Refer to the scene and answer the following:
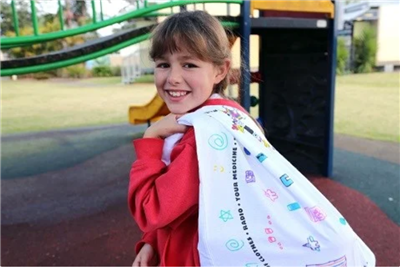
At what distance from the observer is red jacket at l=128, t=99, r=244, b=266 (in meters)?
0.88

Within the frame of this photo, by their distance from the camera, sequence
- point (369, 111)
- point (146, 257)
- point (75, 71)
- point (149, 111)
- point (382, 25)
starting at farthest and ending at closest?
point (382, 25) < point (75, 71) < point (369, 111) < point (149, 111) < point (146, 257)

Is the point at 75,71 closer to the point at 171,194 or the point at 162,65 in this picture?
the point at 162,65

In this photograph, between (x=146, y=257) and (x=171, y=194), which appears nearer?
(x=171, y=194)

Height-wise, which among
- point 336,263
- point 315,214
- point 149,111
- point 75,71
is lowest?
point 75,71

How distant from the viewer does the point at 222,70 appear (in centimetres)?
102

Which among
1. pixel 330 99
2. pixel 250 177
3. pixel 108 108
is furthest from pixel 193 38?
pixel 108 108

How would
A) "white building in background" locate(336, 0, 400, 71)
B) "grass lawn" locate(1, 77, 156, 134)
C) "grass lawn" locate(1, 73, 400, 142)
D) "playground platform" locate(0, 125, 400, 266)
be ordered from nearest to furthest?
"playground platform" locate(0, 125, 400, 266)
"grass lawn" locate(1, 73, 400, 142)
"grass lawn" locate(1, 77, 156, 134)
"white building in background" locate(336, 0, 400, 71)

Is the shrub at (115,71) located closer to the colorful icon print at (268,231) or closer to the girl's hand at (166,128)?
the girl's hand at (166,128)

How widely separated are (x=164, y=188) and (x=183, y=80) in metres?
0.25

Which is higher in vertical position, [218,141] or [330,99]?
[218,141]

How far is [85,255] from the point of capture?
250 centimetres

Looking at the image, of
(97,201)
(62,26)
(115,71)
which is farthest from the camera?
(115,71)

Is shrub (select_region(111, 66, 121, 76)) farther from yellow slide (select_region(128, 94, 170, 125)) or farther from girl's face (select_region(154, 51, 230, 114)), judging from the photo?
girl's face (select_region(154, 51, 230, 114))

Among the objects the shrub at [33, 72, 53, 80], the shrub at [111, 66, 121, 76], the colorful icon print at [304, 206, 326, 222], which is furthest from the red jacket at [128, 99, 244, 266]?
the shrub at [111, 66, 121, 76]
